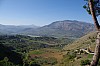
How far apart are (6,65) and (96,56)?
52542 mm

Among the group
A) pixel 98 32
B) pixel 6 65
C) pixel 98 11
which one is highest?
pixel 98 11

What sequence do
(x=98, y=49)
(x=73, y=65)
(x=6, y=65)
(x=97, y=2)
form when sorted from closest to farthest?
1. (x=98, y=49)
2. (x=97, y=2)
3. (x=6, y=65)
4. (x=73, y=65)

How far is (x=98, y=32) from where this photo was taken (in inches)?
316

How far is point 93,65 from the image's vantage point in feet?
25.7

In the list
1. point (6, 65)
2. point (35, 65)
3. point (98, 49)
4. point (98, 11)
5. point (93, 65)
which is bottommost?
point (35, 65)

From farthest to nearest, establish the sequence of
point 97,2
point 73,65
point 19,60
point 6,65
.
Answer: point 19,60, point 73,65, point 6,65, point 97,2

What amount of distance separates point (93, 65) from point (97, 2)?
312 cm

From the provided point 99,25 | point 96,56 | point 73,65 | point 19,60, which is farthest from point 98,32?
point 19,60

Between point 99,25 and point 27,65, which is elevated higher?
point 99,25

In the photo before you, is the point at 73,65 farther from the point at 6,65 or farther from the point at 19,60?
the point at 19,60

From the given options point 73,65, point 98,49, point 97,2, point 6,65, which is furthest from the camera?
point 73,65

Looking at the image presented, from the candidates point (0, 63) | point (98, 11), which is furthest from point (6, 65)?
point (98, 11)

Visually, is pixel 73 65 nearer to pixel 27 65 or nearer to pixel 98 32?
pixel 27 65

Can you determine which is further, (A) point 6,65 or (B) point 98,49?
(A) point 6,65
